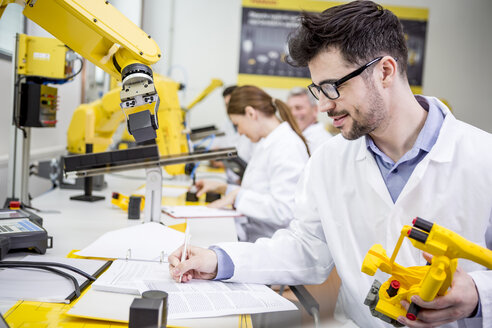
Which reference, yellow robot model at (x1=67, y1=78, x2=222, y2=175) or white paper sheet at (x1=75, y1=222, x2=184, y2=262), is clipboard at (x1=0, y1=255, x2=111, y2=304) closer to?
white paper sheet at (x1=75, y1=222, x2=184, y2=262)

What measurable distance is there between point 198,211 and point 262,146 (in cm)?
63

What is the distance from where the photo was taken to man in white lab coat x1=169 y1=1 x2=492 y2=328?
1215 mm

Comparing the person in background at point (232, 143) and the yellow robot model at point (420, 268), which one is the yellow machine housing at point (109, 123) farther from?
the yellow robot model at point (420, 268)

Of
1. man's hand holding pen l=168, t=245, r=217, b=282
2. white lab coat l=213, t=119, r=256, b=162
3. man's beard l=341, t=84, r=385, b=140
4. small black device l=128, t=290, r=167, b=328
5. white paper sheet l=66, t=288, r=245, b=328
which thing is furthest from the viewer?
white lab coat l=213, t=119, r=256, b=162

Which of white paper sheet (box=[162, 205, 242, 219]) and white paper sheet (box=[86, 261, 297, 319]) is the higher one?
white paper sheet (box=[162, 205, 242, 219])

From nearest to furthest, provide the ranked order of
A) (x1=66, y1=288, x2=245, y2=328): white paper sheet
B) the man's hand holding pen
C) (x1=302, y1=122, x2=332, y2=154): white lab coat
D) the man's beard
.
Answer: (x1=66, y1=288, x2=245, y2=328): white paper sheet < the man's hand holding pen < the man's beard < (x1=302, y1=122, x2=332, y2=154): white lab coat

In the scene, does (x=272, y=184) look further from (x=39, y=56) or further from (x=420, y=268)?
(x=420, y=268)

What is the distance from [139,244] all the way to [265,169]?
1.24 m

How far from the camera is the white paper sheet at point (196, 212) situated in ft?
6.95

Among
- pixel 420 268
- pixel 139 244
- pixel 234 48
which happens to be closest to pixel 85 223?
pixel 139 244

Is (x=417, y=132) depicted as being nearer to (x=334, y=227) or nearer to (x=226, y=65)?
(x=334, y=227)

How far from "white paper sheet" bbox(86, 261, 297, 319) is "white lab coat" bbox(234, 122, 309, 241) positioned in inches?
40.0

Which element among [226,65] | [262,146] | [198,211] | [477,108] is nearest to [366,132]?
[198,211]

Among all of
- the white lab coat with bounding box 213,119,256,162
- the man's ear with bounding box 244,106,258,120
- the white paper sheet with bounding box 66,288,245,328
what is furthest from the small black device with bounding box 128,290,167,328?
the white lab coat with bounding box 213,119,256,162
